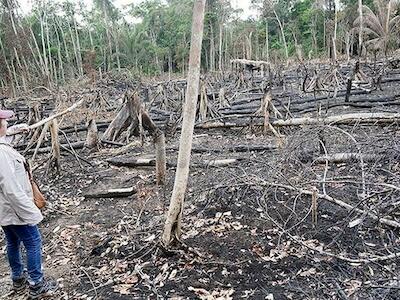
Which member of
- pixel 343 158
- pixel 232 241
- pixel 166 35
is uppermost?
pixel 166 35

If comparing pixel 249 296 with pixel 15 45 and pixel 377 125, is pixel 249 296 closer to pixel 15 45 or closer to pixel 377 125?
pixel 377 125

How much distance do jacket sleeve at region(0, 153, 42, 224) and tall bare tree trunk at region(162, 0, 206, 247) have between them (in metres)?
1.17

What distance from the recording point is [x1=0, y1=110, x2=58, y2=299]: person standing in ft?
10.4

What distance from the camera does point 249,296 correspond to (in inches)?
124

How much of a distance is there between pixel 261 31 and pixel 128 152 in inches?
1123

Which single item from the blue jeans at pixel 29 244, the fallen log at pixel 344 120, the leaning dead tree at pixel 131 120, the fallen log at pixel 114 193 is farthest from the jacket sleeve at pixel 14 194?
the fallen log at pixel 344 120

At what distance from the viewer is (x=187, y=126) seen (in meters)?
3.60

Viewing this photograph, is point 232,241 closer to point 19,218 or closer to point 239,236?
point 239,236

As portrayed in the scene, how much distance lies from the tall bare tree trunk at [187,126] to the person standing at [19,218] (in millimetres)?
1097

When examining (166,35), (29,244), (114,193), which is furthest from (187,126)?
(166,35)

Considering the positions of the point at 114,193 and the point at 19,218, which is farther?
the point at 114,193

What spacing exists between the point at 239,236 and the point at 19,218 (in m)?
2.00

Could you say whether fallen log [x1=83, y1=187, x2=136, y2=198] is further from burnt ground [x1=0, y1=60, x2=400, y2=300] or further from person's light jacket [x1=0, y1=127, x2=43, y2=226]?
person's light jacket [x1=0, y1=127, x2=43, y2=226]

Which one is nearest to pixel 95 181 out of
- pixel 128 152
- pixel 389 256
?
pixel 128 152
